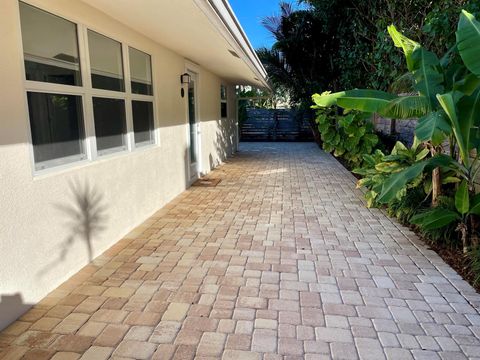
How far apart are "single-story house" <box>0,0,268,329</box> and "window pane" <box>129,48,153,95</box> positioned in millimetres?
16

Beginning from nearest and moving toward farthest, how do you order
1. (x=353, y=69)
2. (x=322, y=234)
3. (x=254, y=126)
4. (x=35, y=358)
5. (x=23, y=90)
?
(x=35, y=358) → (x=23, y=90) → (x=322, y=234) → (x=353, y=69) → (x=254, y=126)

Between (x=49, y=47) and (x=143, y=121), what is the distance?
2.21 meters

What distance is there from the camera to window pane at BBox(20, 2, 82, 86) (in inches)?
117

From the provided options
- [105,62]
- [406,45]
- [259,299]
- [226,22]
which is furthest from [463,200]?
[105,62]

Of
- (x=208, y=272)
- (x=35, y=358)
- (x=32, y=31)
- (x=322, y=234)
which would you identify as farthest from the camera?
(x=322, y=234)

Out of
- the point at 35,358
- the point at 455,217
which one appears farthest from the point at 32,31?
→ the point at 455,217

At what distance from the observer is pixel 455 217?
12.5 ft

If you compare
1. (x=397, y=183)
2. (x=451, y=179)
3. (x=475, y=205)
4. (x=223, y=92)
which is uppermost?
(x=223, y=92)

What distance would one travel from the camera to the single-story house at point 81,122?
2.76 m

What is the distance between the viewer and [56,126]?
3.35 meters

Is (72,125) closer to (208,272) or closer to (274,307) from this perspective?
(208,272)

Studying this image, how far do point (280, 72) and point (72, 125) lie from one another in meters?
12.5

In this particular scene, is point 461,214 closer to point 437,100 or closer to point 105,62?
point 437,100

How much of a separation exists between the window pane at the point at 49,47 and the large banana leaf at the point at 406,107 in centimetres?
315
